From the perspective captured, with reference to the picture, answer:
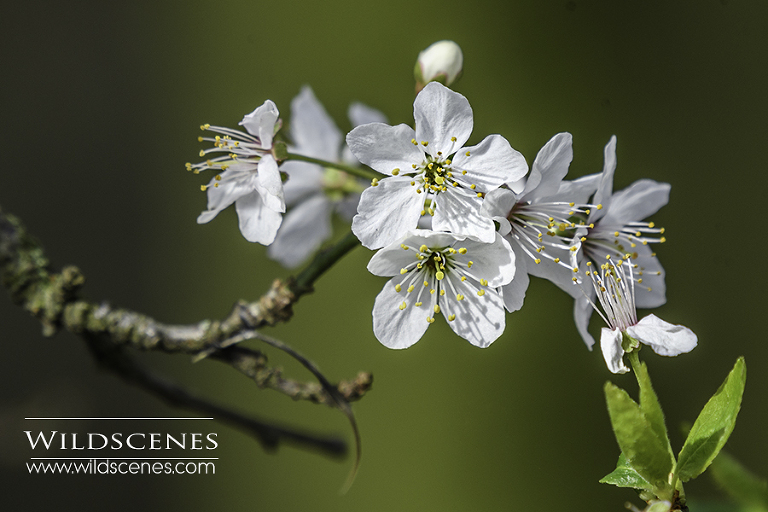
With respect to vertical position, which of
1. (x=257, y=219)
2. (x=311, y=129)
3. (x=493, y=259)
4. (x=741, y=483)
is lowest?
(x=741, y=483)

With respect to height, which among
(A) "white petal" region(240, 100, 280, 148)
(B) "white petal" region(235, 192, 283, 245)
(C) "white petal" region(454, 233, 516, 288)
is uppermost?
(A) "white petal" region(240, 100, 280, 148)

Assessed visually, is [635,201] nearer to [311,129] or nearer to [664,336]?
[664,336]

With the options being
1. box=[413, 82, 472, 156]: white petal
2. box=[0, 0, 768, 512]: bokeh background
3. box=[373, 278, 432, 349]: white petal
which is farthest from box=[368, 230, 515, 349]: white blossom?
box=[0, 0, 768, 512]: bokeh background

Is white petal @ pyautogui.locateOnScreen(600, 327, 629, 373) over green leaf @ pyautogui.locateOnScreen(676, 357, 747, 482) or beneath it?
over

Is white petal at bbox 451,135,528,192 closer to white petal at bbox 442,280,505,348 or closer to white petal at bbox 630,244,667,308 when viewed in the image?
white petal at bbox 442,280,505,348

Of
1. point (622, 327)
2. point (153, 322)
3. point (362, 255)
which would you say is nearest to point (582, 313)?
point (622, 327)

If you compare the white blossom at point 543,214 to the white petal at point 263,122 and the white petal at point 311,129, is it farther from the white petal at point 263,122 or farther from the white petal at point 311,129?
the white petal at point 311,129

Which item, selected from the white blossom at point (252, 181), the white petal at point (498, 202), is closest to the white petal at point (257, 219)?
the white blossom at point (252, 181)

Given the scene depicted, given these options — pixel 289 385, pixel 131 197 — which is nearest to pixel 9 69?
pixel 131 197
